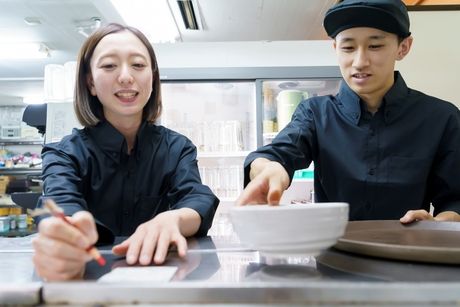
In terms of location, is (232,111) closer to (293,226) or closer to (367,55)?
A: (367,55)

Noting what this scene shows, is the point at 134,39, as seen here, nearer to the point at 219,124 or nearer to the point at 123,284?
the point at 123,284

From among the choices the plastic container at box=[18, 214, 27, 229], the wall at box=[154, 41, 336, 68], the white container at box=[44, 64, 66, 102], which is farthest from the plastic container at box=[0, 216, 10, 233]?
the wall at box=[154, 41, 336, 68]

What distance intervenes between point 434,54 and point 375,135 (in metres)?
1.55

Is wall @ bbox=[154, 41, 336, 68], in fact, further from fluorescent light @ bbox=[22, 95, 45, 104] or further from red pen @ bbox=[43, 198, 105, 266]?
fluorescent light @ bbox=[22, 95, 45, 104]

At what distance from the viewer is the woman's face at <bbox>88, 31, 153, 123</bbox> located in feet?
3.60

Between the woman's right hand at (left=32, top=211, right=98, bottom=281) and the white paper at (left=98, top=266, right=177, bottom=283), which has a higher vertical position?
the woman's right hand at (left=32, top=211, right=98, bottom=281)

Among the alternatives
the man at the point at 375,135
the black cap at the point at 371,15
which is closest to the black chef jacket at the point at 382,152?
the man at the point at 375,135

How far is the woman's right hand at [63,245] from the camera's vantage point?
17.0 inches

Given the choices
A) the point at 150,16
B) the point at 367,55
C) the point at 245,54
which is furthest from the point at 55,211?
the point at 150,16

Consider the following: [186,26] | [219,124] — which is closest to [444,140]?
[219,124]

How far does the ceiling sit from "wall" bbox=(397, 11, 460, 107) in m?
1.26

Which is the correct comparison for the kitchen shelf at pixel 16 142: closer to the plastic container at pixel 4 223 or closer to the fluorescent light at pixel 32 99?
the fluorescent light at pixel 32 99

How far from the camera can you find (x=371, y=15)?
1023 mm

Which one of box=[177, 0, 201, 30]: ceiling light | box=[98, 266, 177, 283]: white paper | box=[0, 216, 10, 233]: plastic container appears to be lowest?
box=[0, 216, 10, 233]: plastic container
